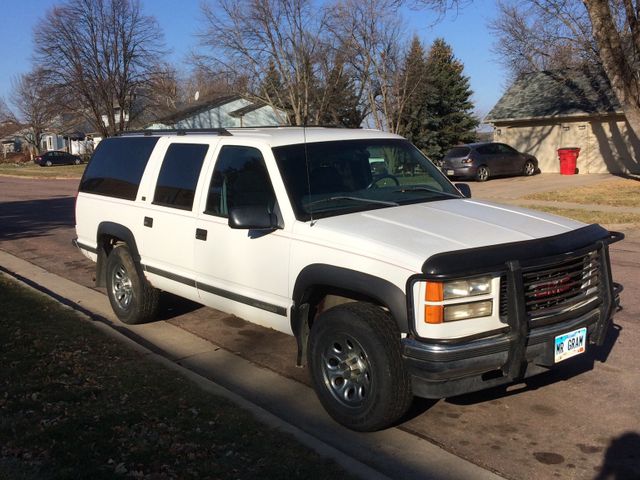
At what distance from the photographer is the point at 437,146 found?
39.7 m

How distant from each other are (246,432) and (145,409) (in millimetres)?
776

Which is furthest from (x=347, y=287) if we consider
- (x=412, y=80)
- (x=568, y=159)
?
(x=412, y=80)

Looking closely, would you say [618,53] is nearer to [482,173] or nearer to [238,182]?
Answer: [482,173]

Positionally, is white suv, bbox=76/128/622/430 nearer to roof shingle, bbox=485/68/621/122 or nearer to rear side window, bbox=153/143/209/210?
rear side window, bbox=153/143/209/210

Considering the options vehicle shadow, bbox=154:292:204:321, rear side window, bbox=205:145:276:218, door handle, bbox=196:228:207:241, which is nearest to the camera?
rear side window, bbox=205:145:276:218

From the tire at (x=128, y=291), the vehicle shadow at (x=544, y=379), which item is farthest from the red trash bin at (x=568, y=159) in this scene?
the tire at (x=128, y=291)

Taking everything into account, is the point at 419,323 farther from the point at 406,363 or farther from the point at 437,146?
the point at 437,146

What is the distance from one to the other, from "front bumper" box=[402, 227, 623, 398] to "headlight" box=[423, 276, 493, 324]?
0.12 metres

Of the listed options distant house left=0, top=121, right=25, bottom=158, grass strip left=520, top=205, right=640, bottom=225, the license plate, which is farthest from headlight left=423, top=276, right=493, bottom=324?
distant house left=0, top=121, right=25, bottom=158

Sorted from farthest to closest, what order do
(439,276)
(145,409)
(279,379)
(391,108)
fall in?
(391,108), (279,379), (145,409), (439,276)

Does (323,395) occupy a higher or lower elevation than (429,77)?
lower

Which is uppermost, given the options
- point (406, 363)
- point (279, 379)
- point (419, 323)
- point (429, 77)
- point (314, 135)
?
point (429, 77)

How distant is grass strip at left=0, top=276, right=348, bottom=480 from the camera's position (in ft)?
11.9

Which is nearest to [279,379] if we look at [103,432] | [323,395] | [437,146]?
[323,395]
